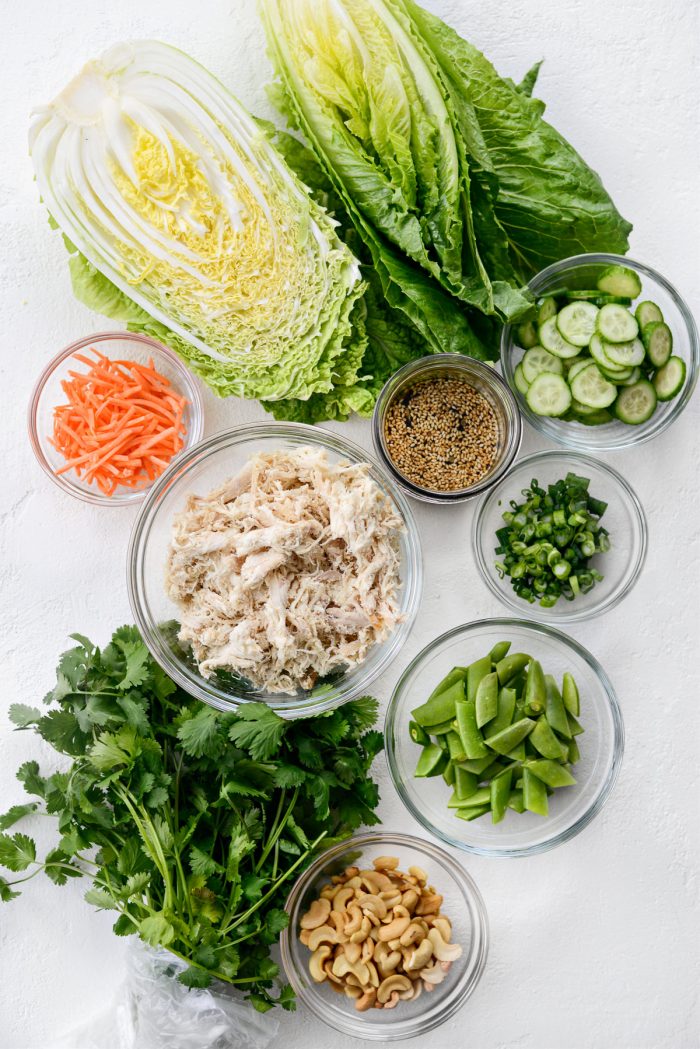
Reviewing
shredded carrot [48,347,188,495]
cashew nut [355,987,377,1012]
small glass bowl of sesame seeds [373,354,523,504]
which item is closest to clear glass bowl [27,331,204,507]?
shredded carrot [48,347,188,495]

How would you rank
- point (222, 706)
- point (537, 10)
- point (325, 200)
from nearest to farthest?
1. point (222, 706)
2. point (325, 200)
3. point (537, 10)

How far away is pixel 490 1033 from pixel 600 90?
10.2 feet

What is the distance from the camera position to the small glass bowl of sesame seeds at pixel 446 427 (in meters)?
2.56

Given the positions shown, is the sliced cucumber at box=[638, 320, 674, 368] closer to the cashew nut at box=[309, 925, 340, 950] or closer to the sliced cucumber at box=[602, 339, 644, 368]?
the sliced cucumber at box=[602, 339, 644, 368]

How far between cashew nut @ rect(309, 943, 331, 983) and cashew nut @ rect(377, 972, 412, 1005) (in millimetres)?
177

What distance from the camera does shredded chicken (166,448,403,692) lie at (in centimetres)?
216

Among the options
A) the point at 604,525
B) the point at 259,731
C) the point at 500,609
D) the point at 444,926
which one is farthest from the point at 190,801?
the point at 604,525

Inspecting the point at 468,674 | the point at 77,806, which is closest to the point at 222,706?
the point at 77,806

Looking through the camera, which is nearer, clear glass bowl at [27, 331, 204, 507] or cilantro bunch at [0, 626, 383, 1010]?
cilantro bunch at [0, 626, 383, 1010]

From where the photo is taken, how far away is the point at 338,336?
251 cm

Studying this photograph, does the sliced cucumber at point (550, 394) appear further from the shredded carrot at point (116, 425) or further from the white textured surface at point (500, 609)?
the shredded carrot at point (116, 425)

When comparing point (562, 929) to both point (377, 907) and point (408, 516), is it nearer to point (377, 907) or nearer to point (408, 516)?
point (377, 907)

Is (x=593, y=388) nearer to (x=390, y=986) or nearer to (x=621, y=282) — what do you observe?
(x=621, y=282)

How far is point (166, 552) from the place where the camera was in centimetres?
249
